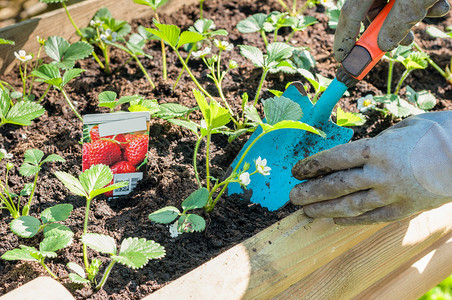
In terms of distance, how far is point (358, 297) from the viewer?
140 centimetres

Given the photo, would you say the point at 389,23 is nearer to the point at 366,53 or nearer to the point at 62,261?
the point at 366,53

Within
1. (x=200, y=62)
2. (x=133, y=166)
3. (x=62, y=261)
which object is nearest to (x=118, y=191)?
(x=133, y=166)

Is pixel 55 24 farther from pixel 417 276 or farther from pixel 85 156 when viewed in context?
pixel 417 276

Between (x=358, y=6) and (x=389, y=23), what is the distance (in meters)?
0.11

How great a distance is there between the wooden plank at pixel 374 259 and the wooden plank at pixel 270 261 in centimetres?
5

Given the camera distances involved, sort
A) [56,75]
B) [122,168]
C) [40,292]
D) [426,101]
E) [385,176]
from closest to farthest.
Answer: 1. [40,292]
2. [385,176]
3. [122,168]
4. [56,75]
5. [426,101]

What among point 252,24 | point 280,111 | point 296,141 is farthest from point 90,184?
point 252,24

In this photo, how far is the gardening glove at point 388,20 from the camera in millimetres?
1226

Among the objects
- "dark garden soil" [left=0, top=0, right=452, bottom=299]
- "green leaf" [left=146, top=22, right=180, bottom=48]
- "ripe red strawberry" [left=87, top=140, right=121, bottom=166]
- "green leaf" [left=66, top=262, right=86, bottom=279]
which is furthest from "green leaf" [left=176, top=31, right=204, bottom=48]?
"green leaf" [left=66, top=262, right=86, bottom=279]

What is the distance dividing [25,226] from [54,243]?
0.42 feet

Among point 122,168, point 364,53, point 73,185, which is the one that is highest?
point 364,53

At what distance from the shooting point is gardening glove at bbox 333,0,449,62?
123cm

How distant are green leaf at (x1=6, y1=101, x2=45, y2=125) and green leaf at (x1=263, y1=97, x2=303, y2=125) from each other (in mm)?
599

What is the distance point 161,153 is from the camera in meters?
1.49
